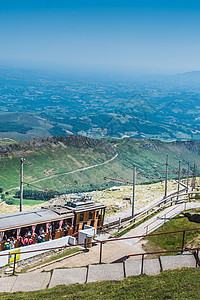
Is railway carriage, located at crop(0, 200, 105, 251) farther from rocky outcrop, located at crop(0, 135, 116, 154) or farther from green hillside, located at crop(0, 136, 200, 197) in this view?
rocky outcrop, located at crop(0, 135, 116, 154)

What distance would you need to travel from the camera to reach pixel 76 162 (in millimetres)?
133125

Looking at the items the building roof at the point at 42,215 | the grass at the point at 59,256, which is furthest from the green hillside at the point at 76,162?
the grass at the point at 59,256

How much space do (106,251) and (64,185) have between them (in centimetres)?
8932

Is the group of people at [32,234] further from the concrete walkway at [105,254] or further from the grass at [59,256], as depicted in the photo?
the concrete walkway at [105,254]

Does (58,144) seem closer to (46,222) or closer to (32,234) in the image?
(46,222)

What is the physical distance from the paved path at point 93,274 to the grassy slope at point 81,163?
76.5 metres

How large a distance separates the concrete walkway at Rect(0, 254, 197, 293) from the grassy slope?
7654 centimetres

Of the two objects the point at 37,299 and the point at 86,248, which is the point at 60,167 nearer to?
the point at 86,248

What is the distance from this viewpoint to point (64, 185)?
111750 mm

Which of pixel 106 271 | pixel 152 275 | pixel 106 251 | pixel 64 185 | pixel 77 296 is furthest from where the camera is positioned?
pixel 64 185

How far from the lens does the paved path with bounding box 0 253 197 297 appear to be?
15227 millimetres

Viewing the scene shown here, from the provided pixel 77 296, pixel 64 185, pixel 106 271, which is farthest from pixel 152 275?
pixel 64 185

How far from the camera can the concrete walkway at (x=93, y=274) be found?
1523 centimetres

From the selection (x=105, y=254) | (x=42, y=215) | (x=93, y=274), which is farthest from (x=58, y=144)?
(x=93, y=274)
